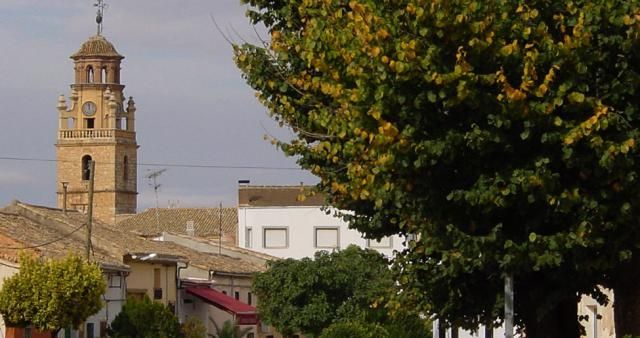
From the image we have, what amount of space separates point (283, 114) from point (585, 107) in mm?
5653

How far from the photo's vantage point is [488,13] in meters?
16.0

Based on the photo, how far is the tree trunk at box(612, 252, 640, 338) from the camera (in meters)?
18.4

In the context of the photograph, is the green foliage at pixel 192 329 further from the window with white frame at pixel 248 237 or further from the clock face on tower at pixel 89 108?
the clock face on tower at pixel 89 108

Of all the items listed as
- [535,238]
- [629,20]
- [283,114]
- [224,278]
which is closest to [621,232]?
[535,238]

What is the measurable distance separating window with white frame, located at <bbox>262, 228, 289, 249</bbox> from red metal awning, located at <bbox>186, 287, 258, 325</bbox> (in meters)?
29.5

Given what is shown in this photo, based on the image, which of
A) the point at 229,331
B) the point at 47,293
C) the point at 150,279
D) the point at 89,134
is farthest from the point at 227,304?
the point at 89,134

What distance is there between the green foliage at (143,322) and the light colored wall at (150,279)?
5.39 meters

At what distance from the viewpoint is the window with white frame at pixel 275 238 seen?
90750 millimetres

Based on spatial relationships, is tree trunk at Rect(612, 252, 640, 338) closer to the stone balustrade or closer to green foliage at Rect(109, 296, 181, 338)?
green foliage at Rect(109, 296, 181, 338)

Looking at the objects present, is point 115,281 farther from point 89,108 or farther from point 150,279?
point 89,108

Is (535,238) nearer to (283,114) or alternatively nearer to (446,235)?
(446,235)

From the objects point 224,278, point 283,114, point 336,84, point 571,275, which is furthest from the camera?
point 224,278

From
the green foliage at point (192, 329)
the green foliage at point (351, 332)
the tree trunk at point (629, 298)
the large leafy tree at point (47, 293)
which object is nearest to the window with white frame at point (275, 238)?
the green foliage at point (192, 329)

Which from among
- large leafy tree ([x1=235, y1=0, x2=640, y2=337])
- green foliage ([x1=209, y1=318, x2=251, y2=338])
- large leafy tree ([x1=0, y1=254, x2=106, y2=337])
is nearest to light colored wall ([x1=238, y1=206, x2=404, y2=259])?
green foliage ([x1=209, y1=318, x2=251, y2=338])
